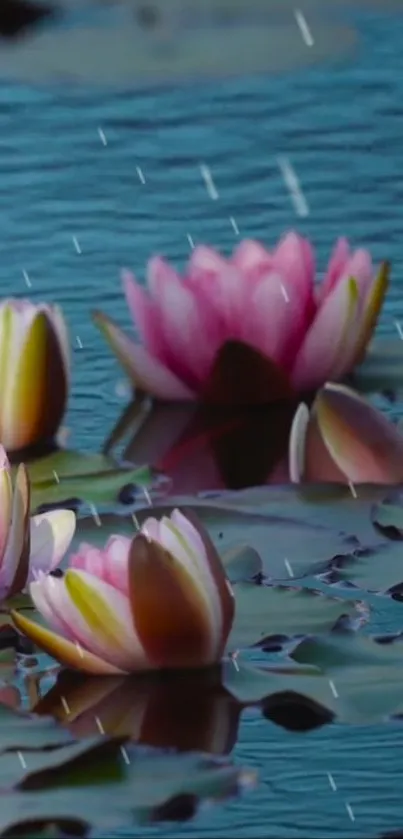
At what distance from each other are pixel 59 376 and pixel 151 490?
221mm

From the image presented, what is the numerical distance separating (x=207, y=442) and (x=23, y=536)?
22.7 inches

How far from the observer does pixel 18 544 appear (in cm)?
200

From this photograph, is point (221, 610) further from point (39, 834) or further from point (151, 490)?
point (151, 490)

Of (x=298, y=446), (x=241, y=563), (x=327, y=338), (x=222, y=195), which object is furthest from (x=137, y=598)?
(x=222, y=195)

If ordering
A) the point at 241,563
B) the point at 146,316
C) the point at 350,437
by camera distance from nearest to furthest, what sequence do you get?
the point at 241,563
the point at 350,437
the point at 146,316

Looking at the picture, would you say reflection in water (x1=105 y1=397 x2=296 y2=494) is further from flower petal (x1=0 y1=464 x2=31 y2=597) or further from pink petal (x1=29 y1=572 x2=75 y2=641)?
pink petal (x1=29 y1=572 x2=75 y2=641)

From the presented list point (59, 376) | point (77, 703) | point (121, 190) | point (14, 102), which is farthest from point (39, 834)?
point (14, 102)

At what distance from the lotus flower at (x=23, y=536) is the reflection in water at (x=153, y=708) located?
14cm

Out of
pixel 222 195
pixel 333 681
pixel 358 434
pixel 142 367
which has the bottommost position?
pixel 333 681

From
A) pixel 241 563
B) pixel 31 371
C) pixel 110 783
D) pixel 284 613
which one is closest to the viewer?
pixel 110 783

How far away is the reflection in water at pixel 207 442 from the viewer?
2.44 meters

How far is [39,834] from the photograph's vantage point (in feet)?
5.17

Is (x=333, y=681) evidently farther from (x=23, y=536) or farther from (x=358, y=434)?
(x=358, y=434)

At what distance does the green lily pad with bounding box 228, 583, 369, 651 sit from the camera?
1.95 meters
